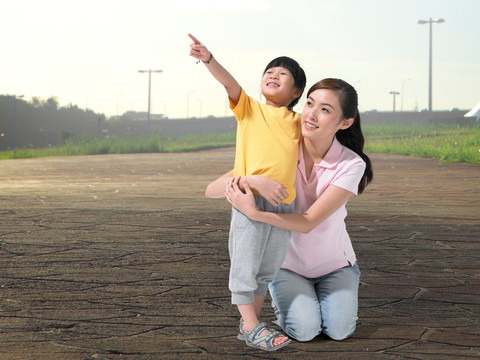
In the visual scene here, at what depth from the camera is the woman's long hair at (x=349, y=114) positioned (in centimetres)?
319

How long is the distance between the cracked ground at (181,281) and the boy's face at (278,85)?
41.9 inches


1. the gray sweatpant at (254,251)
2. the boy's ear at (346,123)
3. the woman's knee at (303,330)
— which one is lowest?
the woman's knee at (303,330)

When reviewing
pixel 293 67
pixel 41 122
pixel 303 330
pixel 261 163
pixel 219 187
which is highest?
pixel 41 122

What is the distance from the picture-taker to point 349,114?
10.5ft

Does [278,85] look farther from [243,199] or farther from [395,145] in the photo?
[395,145]

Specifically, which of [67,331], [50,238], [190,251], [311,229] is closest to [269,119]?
[311,229]

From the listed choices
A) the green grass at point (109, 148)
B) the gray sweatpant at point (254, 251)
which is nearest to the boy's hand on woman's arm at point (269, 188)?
the gray sweatpant at point (254, 251)

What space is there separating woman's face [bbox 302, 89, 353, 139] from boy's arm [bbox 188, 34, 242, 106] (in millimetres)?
316

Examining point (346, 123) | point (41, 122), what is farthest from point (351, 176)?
point (41, 122)

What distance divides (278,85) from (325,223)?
691 millimetres

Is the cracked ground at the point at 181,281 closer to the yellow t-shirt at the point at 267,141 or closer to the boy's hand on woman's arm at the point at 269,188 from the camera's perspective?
the boy's hand on woman's arm at the point at 269,188

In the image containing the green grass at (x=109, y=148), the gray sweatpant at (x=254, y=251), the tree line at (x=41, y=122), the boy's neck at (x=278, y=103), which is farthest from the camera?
the tree line at (x=41, y=122)

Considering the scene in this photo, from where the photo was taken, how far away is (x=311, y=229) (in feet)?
10.4

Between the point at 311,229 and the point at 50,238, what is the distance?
3.26 m
